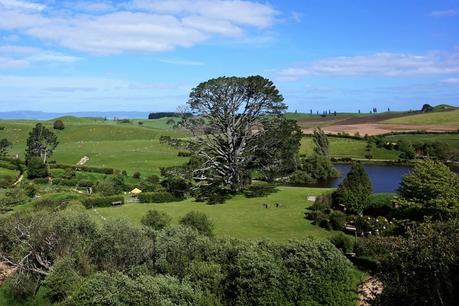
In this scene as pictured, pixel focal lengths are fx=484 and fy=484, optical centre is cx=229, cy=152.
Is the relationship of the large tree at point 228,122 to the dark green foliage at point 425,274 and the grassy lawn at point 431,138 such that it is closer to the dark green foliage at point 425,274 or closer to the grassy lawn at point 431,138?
the dark green foliage at point 425,274

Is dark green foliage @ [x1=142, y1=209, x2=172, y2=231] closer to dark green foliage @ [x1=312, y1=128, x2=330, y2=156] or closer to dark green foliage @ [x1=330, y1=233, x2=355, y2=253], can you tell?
dark green foliage @ [x1=330, y1=233, x2=355, y2=253]

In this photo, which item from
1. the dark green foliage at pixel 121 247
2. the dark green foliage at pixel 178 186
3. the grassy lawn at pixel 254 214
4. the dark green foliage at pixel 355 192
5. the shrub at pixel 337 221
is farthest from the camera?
the dark green foliage at pixel 178 186

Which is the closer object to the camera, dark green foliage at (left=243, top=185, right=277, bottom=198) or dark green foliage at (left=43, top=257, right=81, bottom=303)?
dark green foliage at (left=43, top=257, right=81, bottom=303)

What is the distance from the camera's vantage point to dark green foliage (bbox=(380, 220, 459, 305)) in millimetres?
15594

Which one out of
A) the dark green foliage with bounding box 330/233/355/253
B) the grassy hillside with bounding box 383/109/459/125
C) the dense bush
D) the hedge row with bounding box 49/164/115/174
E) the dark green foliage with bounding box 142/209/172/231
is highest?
the grassy hillside with bounding box 383/109/459/125

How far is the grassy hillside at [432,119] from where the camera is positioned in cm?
12397

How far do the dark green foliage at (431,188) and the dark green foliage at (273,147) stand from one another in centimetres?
1640

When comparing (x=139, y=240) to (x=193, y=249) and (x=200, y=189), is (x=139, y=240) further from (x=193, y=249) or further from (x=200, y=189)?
(x=200, y=189)

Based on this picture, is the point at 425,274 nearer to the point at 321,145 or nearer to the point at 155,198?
the point at 155,198

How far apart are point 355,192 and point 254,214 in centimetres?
804

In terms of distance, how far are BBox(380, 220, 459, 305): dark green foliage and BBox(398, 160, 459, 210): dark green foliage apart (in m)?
13.5

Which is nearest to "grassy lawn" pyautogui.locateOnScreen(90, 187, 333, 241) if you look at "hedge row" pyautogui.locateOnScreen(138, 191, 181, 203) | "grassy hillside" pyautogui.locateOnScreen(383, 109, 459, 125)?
"hedge row" pyautogui.locateOnScreen(138, 191, 181, 203)

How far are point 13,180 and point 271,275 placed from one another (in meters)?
61.5

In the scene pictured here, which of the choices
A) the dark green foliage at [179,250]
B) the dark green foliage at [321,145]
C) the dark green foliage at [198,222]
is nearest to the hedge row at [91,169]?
the dark green foliage at [321,145]
